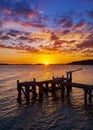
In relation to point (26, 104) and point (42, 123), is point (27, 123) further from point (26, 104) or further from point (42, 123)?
point (26, 104)

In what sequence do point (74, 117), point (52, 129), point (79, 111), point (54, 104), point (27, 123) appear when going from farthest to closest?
point (54, 104), point (79, 111), point (74, 117), point (27, 123), point (52, 129)

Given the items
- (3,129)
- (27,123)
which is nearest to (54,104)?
(27,123)

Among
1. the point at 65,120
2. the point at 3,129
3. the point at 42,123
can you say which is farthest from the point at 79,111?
the point at 3,129

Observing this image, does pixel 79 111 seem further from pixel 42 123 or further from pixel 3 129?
pixel 3 129

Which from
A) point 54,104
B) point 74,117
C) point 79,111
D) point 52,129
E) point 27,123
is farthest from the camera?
point 54,104

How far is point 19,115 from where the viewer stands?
19734mm

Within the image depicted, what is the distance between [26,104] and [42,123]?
23.8 feet

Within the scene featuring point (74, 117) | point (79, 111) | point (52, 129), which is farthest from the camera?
point (79, 111)

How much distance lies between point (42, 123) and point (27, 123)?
1422 mm

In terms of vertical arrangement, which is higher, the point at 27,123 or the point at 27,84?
the point at 27,84

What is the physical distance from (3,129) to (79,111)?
8950 millimetres

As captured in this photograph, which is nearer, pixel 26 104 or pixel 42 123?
pixel 42 123

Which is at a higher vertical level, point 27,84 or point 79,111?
point 27,84

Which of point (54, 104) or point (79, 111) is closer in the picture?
point (79, 111)
